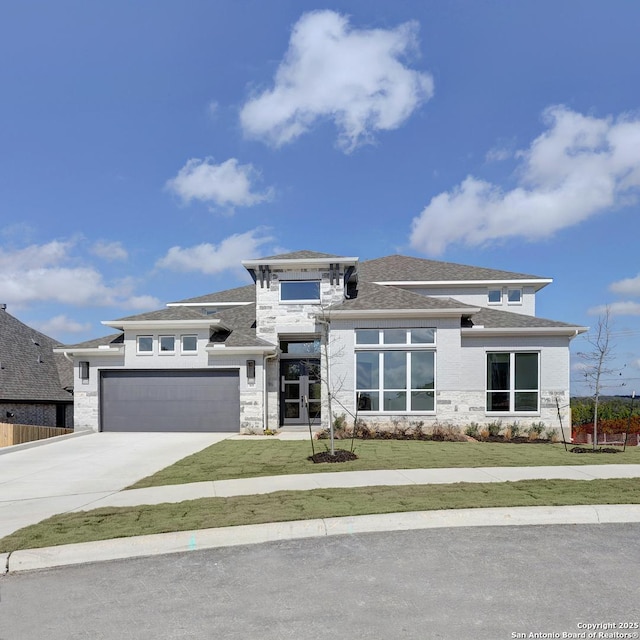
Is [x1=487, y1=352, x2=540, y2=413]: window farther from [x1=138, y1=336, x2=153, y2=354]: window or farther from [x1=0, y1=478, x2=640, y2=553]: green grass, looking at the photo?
[x1=138, y1=336, x2=153, y2=354]: window

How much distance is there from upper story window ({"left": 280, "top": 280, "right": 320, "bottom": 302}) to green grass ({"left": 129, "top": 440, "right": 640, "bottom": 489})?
6944 mm

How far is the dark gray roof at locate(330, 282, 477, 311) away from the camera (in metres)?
20.5

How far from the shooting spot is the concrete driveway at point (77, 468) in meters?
9.18

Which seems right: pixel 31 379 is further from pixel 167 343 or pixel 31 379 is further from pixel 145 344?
pixel 167 343

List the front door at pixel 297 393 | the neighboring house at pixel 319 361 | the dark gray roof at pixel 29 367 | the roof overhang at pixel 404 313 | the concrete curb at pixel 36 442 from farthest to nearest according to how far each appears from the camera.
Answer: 1. the dark gray roof at pixel 29 367
2. the front door at pixel 297 393
3. the neighboring house at pixel 319 361
4. the roof overhang at pixel 404 313
5. the concrete curb at pixel 36 442

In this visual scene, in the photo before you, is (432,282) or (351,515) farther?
(432,282)

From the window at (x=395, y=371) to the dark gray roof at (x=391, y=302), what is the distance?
88 cm

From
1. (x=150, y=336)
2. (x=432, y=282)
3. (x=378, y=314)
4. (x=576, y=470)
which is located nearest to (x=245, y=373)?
(x=150, y=336)

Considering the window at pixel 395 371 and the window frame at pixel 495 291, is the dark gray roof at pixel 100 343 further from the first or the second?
the window frame at pixel 495 291

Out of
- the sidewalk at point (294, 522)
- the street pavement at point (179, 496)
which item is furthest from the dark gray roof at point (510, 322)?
the sidewalk at point (294, 522)

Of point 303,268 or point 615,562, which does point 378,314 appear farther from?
point 615,562

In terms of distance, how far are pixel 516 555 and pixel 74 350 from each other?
20.1 metres

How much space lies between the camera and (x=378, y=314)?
20.4 m

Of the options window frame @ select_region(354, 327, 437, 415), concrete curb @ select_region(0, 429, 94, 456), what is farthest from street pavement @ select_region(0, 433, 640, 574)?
window frame @ select_region(354, 327, 437, 415)
